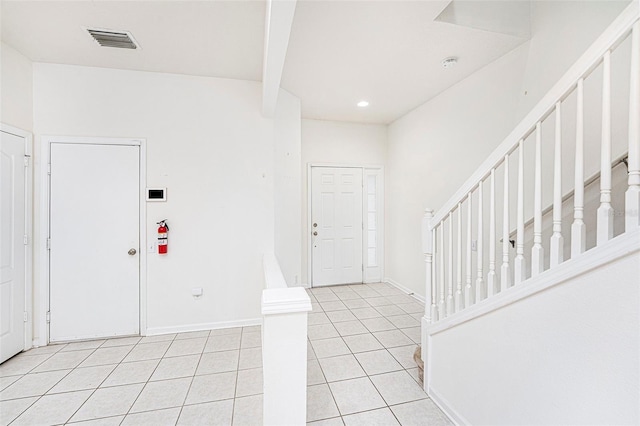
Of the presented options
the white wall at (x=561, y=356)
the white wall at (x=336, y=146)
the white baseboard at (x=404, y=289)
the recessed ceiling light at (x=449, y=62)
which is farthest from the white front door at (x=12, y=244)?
the white baseboard at (x=404, y=289)

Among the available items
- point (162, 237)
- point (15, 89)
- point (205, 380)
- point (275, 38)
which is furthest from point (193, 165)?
point (205, 380)

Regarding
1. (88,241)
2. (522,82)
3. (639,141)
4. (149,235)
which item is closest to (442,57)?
(522,82)

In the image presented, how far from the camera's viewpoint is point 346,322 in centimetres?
324

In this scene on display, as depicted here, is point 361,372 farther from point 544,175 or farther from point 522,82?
point 522,82

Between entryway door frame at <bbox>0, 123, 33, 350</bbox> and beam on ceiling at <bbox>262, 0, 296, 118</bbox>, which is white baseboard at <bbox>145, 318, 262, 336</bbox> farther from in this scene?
beam on ceiling at <bbox>262, 0, 296, 118</bbox>

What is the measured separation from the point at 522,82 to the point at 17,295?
16.9 feet

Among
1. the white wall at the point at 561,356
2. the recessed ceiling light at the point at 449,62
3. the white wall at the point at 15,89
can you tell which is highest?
the recessed ceiling light at the point at 449,62

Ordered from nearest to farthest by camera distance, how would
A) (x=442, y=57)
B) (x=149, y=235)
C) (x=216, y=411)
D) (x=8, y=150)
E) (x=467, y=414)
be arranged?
1. (x=467, y=414)
2. (x=216, y=411)
3. (x=8, y=150)
4. (x=442, y=57)
5. (x=149, y=235)

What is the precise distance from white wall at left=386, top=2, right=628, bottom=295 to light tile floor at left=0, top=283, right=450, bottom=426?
1.66 m

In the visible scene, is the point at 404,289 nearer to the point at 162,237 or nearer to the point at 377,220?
the point at 377,220

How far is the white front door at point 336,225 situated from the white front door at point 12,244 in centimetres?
340

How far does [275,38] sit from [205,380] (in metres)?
2.60

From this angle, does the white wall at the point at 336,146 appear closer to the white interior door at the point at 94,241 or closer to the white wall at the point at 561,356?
the white interior door at the point at 94,241

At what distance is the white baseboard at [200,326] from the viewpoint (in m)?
2.97
